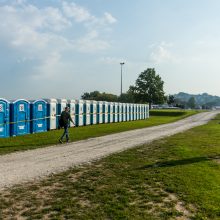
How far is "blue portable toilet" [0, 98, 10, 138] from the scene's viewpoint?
20125 millimetres

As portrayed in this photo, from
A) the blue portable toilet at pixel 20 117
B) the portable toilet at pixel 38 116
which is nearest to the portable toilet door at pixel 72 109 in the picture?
the portable toilet at pixel 38 116

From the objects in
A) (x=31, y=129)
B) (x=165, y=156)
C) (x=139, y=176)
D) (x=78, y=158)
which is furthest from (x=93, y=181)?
(x=31, y=129)

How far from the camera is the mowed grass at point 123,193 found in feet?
20.3

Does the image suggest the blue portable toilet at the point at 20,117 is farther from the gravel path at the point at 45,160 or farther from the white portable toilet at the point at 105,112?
the white portable toilet at the point at 105,112

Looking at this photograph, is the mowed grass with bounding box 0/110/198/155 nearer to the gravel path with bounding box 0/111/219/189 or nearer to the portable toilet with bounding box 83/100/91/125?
the gravel path with bounding box 0/111/219/189

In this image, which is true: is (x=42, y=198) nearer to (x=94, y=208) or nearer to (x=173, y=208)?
(x=94, y=208)

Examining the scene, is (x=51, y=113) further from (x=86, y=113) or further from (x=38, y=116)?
(x=86, y=113)

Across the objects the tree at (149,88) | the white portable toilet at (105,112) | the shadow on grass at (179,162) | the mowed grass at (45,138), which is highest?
the tree at (149,88)

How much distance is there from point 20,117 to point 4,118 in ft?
5.63

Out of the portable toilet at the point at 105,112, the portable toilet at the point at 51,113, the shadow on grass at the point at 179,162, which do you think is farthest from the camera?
the portable toilet at the point at 105,112

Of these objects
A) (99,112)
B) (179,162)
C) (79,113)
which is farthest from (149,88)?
(179,162)

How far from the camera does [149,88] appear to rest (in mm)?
91188

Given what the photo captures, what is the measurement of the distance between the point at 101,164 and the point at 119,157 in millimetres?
1489

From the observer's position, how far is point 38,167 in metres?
10.3
